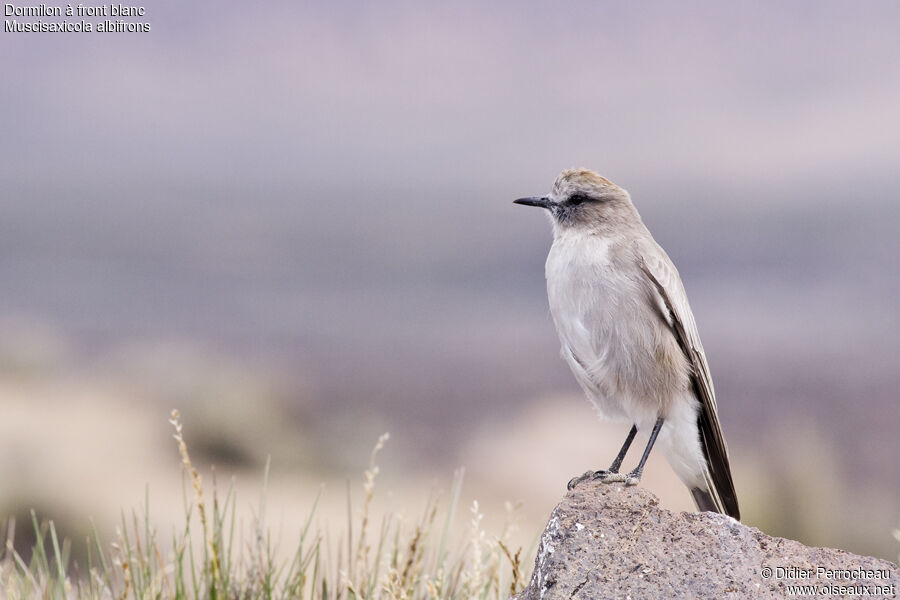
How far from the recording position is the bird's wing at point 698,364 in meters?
4.34

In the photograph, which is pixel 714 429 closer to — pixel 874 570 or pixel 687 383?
pixel 687 383

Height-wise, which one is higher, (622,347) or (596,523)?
(622,347)

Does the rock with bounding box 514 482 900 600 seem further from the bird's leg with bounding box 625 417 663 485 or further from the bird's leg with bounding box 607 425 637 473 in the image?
the bird's leg with bounding box 607 425 637 473

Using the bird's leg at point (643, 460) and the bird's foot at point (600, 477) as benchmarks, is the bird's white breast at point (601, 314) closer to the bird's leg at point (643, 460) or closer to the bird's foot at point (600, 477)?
the bird's leg at point (643, 460)

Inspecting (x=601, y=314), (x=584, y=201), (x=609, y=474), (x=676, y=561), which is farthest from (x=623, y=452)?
(x=584, y=201)

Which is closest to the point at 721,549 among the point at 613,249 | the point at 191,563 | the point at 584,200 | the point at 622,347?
the point at 622,347

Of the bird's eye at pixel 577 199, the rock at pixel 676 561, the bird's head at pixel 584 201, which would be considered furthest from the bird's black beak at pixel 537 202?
the rock at pixel 676 561

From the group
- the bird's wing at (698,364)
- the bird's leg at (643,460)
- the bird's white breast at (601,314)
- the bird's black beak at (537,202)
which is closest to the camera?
the bird's leg at (643,460)

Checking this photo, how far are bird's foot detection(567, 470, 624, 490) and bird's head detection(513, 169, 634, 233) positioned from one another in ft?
4.03

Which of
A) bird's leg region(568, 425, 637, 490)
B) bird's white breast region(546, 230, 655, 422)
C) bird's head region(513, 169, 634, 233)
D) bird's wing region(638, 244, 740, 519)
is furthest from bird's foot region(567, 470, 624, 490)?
bird's head region(513, 169, 634, 233)

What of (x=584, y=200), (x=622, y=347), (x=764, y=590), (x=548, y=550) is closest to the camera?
(x=764, y=590)

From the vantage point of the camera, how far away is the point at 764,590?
10.7 feet

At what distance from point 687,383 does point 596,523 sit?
1156mm

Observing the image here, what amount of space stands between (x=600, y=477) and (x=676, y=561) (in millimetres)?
801
